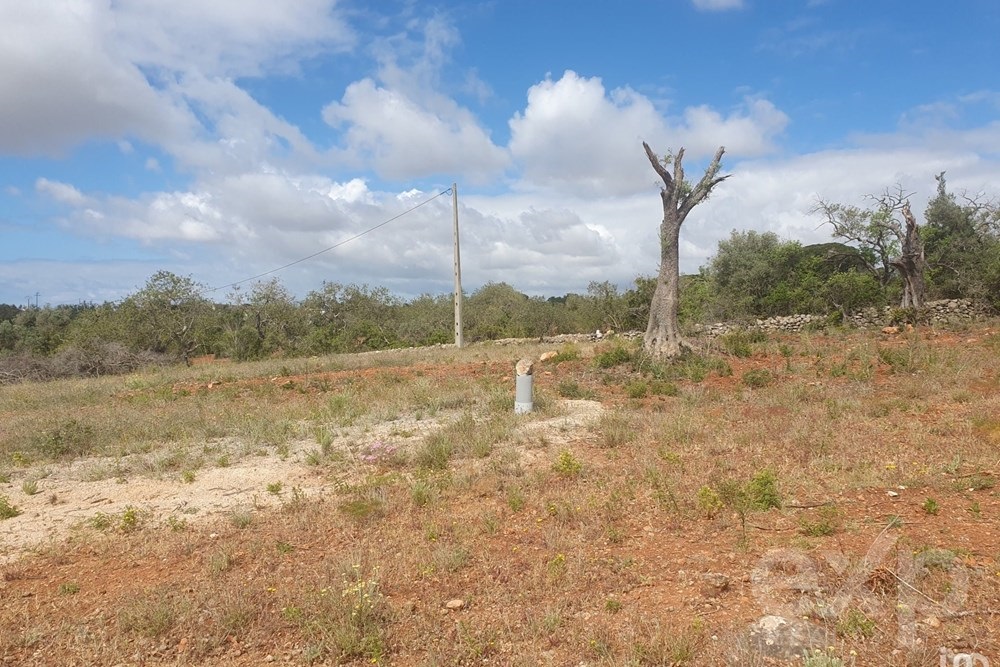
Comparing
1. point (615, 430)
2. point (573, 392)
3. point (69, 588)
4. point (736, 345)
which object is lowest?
point (69, 588)

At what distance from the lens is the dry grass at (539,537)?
353 centimetres

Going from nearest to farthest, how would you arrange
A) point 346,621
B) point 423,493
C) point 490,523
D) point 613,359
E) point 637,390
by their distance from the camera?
point 346,621 < point 490,523 < point 423,493 < point 637,390 < point 613,359

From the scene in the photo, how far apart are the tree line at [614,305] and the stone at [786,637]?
1477cm

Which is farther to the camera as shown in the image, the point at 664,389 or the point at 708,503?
the point at 664,389

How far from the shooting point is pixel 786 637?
3303 millimetres

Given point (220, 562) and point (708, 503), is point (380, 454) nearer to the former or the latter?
point (220, 562)

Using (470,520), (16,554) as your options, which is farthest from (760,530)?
(16,554)

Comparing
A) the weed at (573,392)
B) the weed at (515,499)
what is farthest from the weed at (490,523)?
the weed at (573,392)

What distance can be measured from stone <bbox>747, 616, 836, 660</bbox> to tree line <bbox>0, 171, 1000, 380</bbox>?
1477 cm

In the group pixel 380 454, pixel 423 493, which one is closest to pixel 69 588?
pixel 423 493

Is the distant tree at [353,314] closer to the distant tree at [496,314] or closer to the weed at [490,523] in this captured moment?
the distant tree at [496,314]

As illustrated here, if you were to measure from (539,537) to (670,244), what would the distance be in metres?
10.7

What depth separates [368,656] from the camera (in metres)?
3.45

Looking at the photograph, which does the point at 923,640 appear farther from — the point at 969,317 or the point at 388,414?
the point at 969,317
